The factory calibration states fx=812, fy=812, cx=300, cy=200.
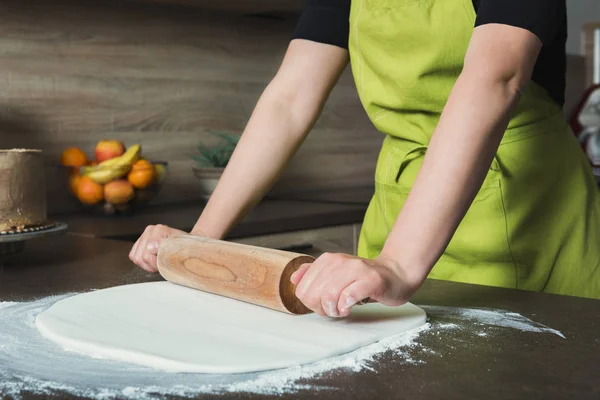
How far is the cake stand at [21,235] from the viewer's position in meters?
1.11

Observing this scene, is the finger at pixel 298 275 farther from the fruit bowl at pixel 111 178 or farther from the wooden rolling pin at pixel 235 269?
the fruit bowl at pixel 111 178

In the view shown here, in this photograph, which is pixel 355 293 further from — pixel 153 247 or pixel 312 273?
pixel 153 247

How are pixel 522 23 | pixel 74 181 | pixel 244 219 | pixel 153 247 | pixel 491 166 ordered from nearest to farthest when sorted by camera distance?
pixel 522 23, pixel 153 247, pixel 491 166, pixel 244 219, pixel 74 181

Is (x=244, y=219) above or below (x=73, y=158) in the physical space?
below

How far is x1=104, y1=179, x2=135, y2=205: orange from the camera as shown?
6.23 ft

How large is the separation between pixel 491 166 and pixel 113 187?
102cm

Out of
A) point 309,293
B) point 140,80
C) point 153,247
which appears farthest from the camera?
point 140,80

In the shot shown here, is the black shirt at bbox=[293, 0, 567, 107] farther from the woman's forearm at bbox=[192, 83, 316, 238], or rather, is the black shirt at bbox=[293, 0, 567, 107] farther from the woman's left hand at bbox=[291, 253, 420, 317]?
the woman's left hand at bbox=[291, 253, 420, 317]

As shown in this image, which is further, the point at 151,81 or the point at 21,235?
the point at 151,81

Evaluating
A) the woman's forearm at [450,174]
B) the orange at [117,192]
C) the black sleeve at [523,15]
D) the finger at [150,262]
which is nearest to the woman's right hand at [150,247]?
the finger at [150,262]

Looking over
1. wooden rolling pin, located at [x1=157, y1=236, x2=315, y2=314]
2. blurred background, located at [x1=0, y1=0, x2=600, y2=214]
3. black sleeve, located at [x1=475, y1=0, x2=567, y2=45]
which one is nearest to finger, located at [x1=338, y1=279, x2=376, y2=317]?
wooden rolling pin, located at [x1=157, y1=236, x2=315, y2=314]

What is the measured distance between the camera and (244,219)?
1836mm

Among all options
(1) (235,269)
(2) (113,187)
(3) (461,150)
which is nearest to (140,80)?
(2) (113,187)

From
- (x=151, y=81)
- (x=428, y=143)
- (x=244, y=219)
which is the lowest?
(x=244, y=219)
